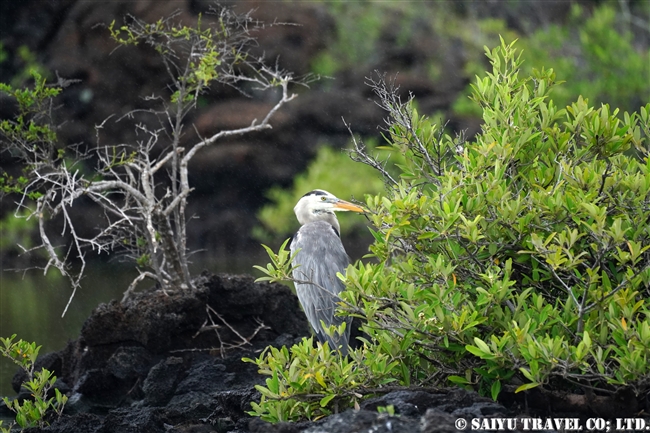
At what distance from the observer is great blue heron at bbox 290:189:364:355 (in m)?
4.69

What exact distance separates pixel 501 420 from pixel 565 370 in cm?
26

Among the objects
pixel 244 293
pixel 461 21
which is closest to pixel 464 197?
pixel 244 293

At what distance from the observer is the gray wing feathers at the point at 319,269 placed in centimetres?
470

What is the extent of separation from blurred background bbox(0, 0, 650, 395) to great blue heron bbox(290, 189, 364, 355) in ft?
22.3

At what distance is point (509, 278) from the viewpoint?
2773 millimetres

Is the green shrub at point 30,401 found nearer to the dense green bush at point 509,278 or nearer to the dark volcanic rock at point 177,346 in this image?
the dark volcanic rock at point 177,346

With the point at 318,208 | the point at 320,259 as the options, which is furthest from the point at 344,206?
the point at 320,259

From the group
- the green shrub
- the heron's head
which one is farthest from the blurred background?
the green shrub

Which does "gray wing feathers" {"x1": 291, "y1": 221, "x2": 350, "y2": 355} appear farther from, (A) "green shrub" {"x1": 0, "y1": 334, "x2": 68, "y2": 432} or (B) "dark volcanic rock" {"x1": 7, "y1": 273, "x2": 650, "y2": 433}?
(A) "green shrub" {"x1": 0, "y1": 334, "x2": 68, "y2": 432}

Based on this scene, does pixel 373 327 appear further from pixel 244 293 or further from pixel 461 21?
pixel 461 21

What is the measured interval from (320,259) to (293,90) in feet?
36.7

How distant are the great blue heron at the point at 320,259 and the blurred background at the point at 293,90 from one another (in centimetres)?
681

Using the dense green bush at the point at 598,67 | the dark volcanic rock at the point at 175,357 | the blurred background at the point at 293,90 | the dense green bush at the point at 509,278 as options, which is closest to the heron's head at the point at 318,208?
the dark volcanic rock at the point at 175,357

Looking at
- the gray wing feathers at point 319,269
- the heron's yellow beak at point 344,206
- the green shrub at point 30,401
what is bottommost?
the green shrub at point 30,401
